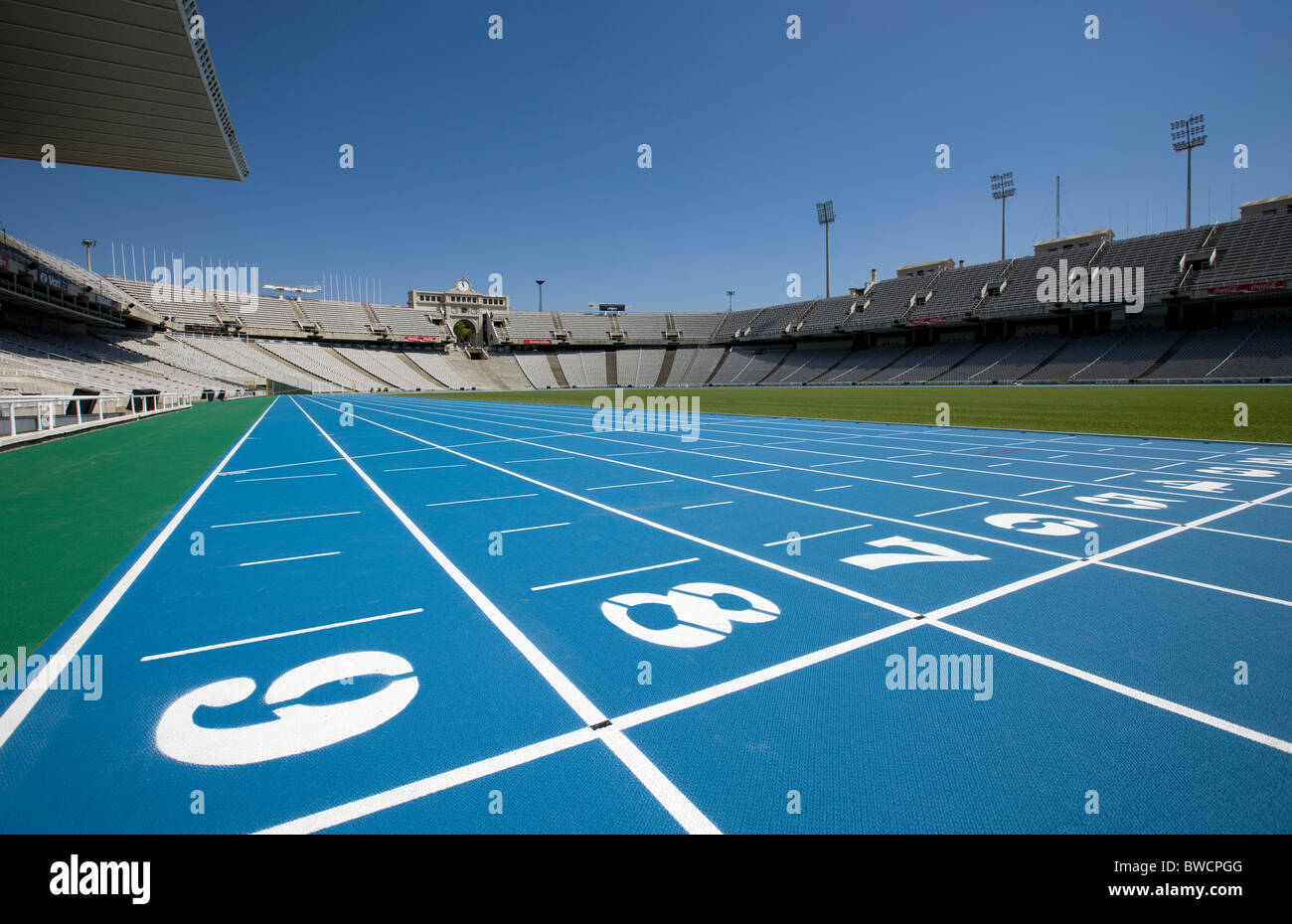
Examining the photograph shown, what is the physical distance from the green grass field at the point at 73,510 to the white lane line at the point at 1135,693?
6247 mm

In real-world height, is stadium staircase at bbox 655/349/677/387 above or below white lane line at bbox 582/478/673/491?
above

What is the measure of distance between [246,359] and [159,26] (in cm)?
5767

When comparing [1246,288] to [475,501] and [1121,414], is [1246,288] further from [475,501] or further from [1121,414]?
[475,501]

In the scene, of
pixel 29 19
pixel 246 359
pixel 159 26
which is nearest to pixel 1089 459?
pixel 159 26

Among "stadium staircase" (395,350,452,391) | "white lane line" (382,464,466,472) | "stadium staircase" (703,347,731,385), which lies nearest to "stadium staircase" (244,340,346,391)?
"stadium staircase" (395,350,452,391)

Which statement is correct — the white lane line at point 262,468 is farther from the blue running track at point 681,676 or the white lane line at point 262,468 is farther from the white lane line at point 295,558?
the white lane line at point 295,558

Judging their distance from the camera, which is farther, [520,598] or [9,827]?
[520,598]

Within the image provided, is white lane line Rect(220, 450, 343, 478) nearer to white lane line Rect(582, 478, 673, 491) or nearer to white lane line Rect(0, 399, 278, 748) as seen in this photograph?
white lane line Rect(0, 399, 278, 748)

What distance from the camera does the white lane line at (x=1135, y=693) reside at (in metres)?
3.00

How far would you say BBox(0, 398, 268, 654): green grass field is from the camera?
5012 mm

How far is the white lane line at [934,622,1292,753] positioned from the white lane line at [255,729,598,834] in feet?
8.73

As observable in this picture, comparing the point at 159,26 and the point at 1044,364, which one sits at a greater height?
the point at 159,26

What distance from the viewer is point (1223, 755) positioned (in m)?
2.86

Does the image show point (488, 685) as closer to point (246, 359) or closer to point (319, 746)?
point (319, 746)
